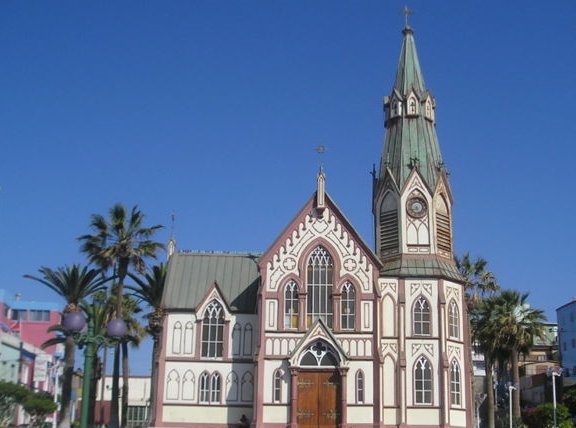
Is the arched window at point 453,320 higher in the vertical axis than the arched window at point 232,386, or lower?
higher

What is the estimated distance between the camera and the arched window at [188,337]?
156ft

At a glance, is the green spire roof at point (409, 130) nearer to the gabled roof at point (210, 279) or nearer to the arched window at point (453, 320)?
the arched window at point (453, 320)

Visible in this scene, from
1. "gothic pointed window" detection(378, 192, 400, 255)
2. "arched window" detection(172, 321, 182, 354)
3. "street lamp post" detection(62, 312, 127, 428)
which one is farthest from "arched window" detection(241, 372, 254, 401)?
"street lamp post" detection(62, 312, 127, 428)

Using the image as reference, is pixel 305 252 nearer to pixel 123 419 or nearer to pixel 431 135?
pixel 431 135

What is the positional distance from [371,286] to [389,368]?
490 centimetres

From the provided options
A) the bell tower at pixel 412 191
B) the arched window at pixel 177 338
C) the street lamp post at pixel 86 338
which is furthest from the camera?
A: the bell tower at pixel 412 191

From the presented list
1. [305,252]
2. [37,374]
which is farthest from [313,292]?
[37,374]

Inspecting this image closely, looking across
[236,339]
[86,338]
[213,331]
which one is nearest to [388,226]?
[236,339]

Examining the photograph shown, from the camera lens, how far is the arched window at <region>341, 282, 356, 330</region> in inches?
1784

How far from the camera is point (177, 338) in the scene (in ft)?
157

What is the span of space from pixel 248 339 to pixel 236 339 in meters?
0.75

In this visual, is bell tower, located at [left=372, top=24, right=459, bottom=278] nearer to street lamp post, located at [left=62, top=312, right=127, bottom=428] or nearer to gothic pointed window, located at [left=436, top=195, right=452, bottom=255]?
gothic pointed window, located at [left=436, top=195, right=452, bottom=255]

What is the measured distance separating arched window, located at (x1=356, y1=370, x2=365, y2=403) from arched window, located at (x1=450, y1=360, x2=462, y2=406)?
216 inches

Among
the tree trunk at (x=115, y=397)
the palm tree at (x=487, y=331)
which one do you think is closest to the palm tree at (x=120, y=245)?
the tree trunk at (x=115, y=397)
